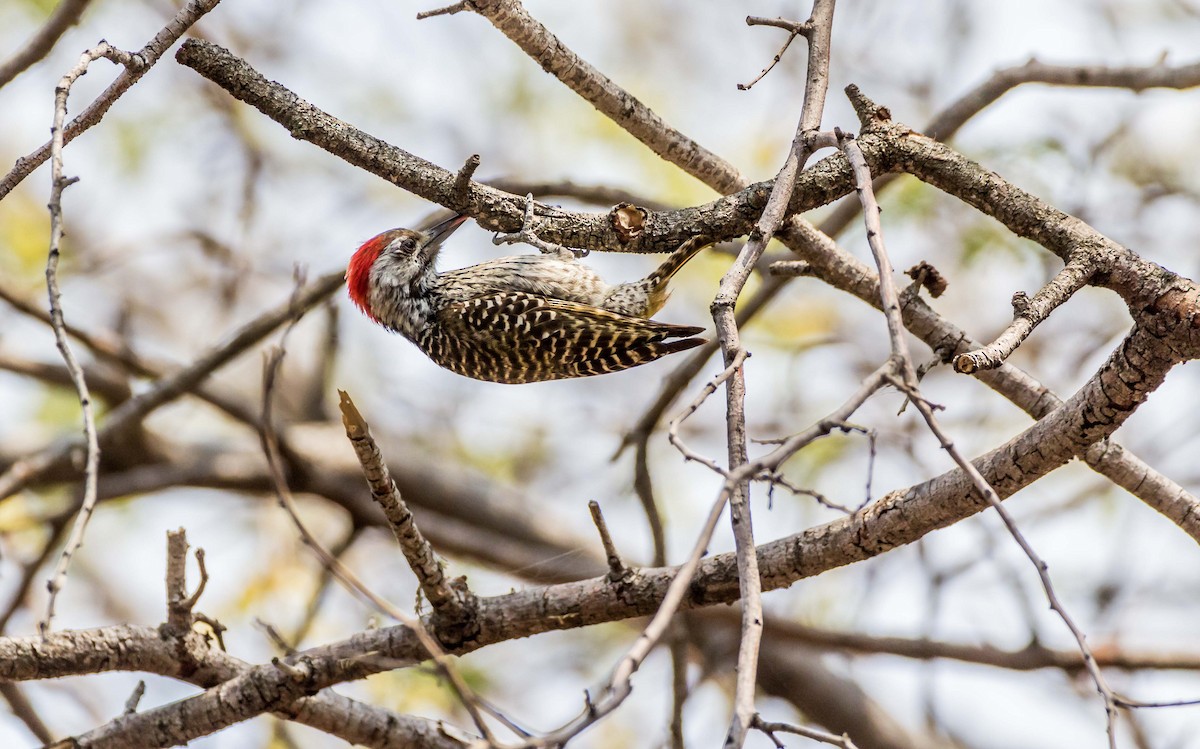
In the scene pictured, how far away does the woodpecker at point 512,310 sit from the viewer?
4984 millimetres

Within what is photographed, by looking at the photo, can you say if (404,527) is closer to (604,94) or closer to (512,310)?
(604,94)

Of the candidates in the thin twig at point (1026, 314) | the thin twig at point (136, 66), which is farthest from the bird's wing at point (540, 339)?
the thin twig at point (136, 66)

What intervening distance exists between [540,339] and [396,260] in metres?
1.16

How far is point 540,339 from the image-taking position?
5.11 metres

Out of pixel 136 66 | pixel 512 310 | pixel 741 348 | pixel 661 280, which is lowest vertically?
pixel 741 348

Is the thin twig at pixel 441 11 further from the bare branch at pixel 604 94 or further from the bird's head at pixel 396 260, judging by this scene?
the bird's head at pixel 396 260

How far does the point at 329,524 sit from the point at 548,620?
7149 millimetres

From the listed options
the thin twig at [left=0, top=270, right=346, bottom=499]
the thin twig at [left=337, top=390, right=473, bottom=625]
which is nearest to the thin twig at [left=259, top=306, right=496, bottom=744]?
the thin twig at [left=337, top=390, right=473, bottom=625]

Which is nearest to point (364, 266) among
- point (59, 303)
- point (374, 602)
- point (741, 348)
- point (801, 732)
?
point (59, 303)

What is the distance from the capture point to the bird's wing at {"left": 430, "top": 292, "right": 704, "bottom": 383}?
4906 mm

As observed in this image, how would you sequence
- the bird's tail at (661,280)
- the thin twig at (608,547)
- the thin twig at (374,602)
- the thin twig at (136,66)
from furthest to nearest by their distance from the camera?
1. the bird's tail at (661,280)
2. the thin twig at (608,547)
3. the thin twig at (136,66)
4. the thin twig at (374,602)

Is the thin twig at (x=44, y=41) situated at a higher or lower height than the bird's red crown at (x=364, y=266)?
lower

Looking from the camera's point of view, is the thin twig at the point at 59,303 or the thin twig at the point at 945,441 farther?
the thin twig at the point at 59,303

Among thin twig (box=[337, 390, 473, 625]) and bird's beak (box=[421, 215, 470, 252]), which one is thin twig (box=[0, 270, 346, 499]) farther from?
thin twig (box=[337, 390, 473, 625])
